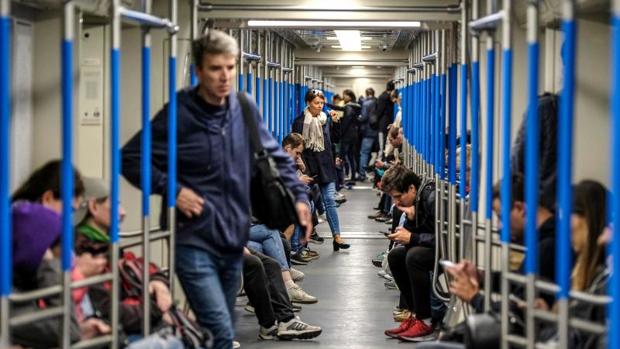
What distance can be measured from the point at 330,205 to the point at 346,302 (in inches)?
121

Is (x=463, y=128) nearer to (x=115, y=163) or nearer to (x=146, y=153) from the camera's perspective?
(x=146, y=153)

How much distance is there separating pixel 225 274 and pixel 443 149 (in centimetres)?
331

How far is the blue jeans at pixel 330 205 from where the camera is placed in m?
12.0

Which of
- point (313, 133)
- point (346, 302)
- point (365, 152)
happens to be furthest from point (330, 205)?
point (365, 152)

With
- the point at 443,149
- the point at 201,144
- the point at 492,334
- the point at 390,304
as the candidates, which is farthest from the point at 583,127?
the point at 390,304

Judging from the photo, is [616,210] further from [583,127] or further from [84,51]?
[84,51]

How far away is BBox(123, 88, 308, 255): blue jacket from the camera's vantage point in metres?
4.77

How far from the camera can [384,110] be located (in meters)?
20.5

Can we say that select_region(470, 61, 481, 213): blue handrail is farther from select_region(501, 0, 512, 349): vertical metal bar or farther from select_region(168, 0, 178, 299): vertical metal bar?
select_region(168, 0, 178, 299): vertical metal bar

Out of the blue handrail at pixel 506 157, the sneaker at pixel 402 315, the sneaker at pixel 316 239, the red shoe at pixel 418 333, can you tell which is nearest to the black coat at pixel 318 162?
the sneaker at pixel 316 239

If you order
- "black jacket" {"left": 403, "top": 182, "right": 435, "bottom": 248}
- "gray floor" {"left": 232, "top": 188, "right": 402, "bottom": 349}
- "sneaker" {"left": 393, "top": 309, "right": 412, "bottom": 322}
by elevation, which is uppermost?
"black jacket" {"left": 403, "top": 182, "right": 435, "bottom": 248}

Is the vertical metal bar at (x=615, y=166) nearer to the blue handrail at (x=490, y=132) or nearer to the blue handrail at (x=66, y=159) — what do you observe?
the blue handrail at (x=490, y=132)

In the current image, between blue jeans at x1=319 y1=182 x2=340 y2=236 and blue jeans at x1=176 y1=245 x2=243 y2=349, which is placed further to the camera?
blue jeans at x1=319 y1=182 x2=340 y2=236

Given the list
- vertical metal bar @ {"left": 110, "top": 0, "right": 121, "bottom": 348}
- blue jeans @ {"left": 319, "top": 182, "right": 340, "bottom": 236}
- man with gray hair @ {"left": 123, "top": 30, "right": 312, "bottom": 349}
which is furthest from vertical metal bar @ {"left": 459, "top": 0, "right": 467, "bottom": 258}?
blue jeans @ {"left": 319, "top": 182, "right": 340, "bottom": 236}
